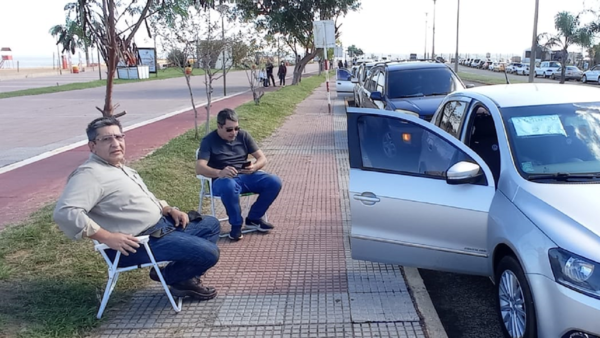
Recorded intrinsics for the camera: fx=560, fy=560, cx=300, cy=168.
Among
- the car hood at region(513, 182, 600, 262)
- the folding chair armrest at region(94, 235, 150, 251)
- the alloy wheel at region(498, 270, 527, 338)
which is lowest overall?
the alloy wheel at region(498, 270, 527, 338)

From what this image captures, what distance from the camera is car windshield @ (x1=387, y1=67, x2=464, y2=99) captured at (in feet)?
36.2

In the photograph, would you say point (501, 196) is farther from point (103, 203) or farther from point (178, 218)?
point (103, 203)

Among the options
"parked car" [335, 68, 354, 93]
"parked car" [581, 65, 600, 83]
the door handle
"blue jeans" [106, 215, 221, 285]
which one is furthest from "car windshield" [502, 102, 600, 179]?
"parked car" [581, 65, 600, 83]

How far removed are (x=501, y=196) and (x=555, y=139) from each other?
777 millimetres

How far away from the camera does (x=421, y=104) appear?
10102mm

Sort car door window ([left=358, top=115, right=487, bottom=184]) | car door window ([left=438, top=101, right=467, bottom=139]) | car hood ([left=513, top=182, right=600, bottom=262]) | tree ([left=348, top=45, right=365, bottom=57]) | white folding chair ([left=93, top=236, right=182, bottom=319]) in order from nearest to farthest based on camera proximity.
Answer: car hood ([left=513, top=182, right=600, bottom=262]), white folding chair ([left=93, top=236, right=182, bottom=319]), car door window ([left=358, top=115, right=487, bottom=184]), car door window ([left=438, top=101, right=467, bottom=139]), tree ([left=348, top=45, right=365, bottom=57])

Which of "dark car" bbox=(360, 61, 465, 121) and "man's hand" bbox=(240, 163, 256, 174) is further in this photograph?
"dark car" bbox=(360, 61, 465, 121)

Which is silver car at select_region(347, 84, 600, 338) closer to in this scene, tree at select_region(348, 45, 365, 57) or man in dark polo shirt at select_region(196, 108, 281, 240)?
man in dark polo shirt at select_region(196, 108, 281, 240)

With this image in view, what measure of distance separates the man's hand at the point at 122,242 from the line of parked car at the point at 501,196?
64.3 inches

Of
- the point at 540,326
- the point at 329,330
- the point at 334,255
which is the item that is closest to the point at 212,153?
the point at 334,255

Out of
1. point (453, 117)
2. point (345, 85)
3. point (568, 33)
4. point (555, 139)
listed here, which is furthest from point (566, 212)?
point (568, 33)

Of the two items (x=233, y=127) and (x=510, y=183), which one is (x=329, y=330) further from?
(x=233, y=127)

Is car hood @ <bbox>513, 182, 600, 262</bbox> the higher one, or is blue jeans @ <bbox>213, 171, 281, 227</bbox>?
car hood @ <bbox>513, 182, 600, 262</bbox>

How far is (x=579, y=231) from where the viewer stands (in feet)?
10.1
